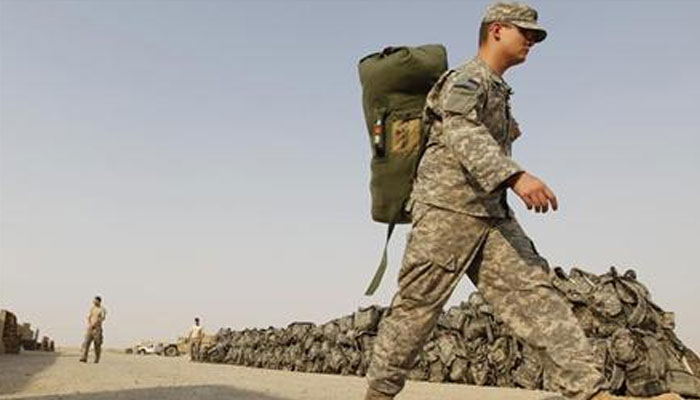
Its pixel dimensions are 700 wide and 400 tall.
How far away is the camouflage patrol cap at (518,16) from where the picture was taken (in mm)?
3342

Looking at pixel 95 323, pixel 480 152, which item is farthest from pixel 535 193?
pixel 95 323

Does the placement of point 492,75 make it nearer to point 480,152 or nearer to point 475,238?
point 480,152

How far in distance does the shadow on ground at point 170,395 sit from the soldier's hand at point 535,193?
412 centimetres

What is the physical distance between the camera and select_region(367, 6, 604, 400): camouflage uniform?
3.19 m

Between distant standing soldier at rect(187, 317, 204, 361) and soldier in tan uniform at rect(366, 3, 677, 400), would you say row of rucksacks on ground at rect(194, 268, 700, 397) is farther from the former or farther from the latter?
distant standing soldier at rect(187, 317, 204, 361)

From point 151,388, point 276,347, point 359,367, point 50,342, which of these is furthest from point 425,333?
point 50,342

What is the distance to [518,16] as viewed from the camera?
335 cm

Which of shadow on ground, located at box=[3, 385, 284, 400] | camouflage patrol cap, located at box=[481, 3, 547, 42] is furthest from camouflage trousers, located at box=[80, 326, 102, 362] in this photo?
camouflage patrol cap, located at box=[481, 3, 547, 42]

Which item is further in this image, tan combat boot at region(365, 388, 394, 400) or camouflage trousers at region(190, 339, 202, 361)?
camouflage trousers at region(190, 339, 202, 361)

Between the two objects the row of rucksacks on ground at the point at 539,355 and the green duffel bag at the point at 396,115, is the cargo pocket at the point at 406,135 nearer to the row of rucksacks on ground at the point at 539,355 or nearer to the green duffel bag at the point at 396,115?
the green duffel bag at the point at 396,115

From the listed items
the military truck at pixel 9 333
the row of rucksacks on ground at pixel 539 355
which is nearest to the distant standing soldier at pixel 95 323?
the military truck at pixel 9 333

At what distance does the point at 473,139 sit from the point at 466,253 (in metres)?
0.54

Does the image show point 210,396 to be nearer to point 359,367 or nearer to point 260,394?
point 260,394

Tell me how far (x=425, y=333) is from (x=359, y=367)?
1137cm
